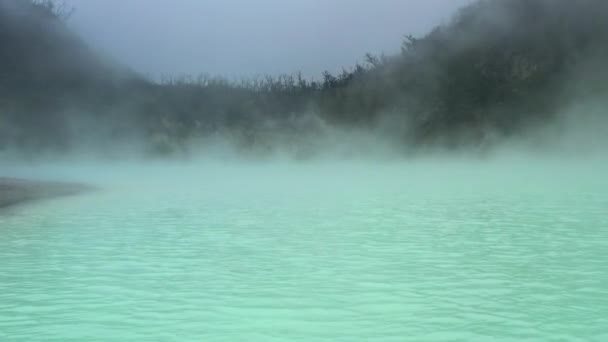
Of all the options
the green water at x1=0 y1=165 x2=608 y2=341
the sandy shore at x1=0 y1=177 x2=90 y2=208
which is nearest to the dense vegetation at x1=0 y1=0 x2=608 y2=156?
the sandy shore at x1=0 y1=177 x2=90 y2=208

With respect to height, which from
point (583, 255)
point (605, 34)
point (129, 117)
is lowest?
Answer: point (583, 255)

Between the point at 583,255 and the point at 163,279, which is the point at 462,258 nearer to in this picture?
the point at 583,255

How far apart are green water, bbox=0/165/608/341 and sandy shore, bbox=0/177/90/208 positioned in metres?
1.62

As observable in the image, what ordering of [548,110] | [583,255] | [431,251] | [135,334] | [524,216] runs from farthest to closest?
[548,110] → [524,216] → [431,251] → [583,255] → [135,334]

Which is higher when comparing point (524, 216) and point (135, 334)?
point (524, 216)

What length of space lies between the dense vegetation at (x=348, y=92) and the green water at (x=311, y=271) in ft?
49.9

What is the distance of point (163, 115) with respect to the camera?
27.0 meters

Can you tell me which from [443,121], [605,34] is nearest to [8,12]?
[443,121]

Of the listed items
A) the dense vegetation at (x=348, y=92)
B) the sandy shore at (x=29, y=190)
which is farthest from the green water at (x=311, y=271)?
the dense vegetation at (x=348, y=92)

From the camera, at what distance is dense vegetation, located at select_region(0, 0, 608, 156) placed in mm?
23578

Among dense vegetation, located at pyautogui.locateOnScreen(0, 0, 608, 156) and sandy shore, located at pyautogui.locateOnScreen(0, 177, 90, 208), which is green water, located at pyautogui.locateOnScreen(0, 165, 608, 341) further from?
dense vegetation, located at pyautogui.locateOnScreen(0, 0, 608, 156)

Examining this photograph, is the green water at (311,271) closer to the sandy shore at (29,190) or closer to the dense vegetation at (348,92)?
the sandy shore at (29,190)

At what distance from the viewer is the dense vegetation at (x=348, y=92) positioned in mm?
23578

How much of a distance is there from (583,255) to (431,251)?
1.12 m
